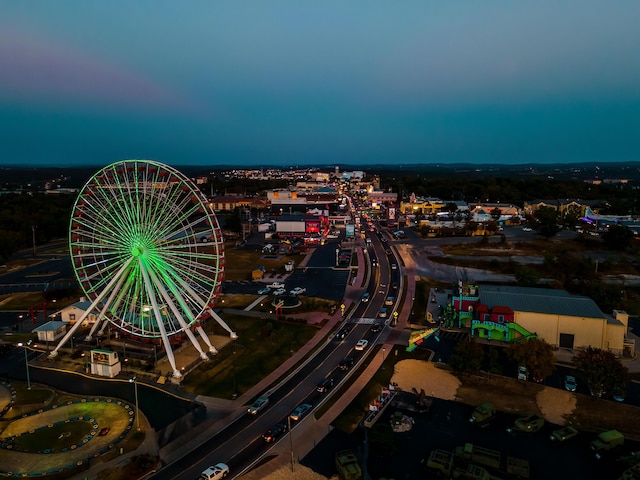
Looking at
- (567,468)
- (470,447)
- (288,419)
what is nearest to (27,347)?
(288,419)

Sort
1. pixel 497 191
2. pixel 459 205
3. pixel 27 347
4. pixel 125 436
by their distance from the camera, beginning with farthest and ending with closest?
pixel 497 191, pixel 459 205, pixel 27 347, pixel 125 436

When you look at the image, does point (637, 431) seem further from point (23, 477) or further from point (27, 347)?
point (27, 347)

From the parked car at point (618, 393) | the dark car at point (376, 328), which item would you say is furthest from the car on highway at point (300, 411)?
the parked car at point (618, 393)

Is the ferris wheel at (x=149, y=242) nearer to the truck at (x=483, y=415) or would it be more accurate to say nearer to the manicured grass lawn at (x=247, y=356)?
the manicured grass lawn at (x=247, y=356)

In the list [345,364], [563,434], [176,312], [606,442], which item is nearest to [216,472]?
[345,364]

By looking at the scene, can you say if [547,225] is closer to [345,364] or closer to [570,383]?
[570,383]
